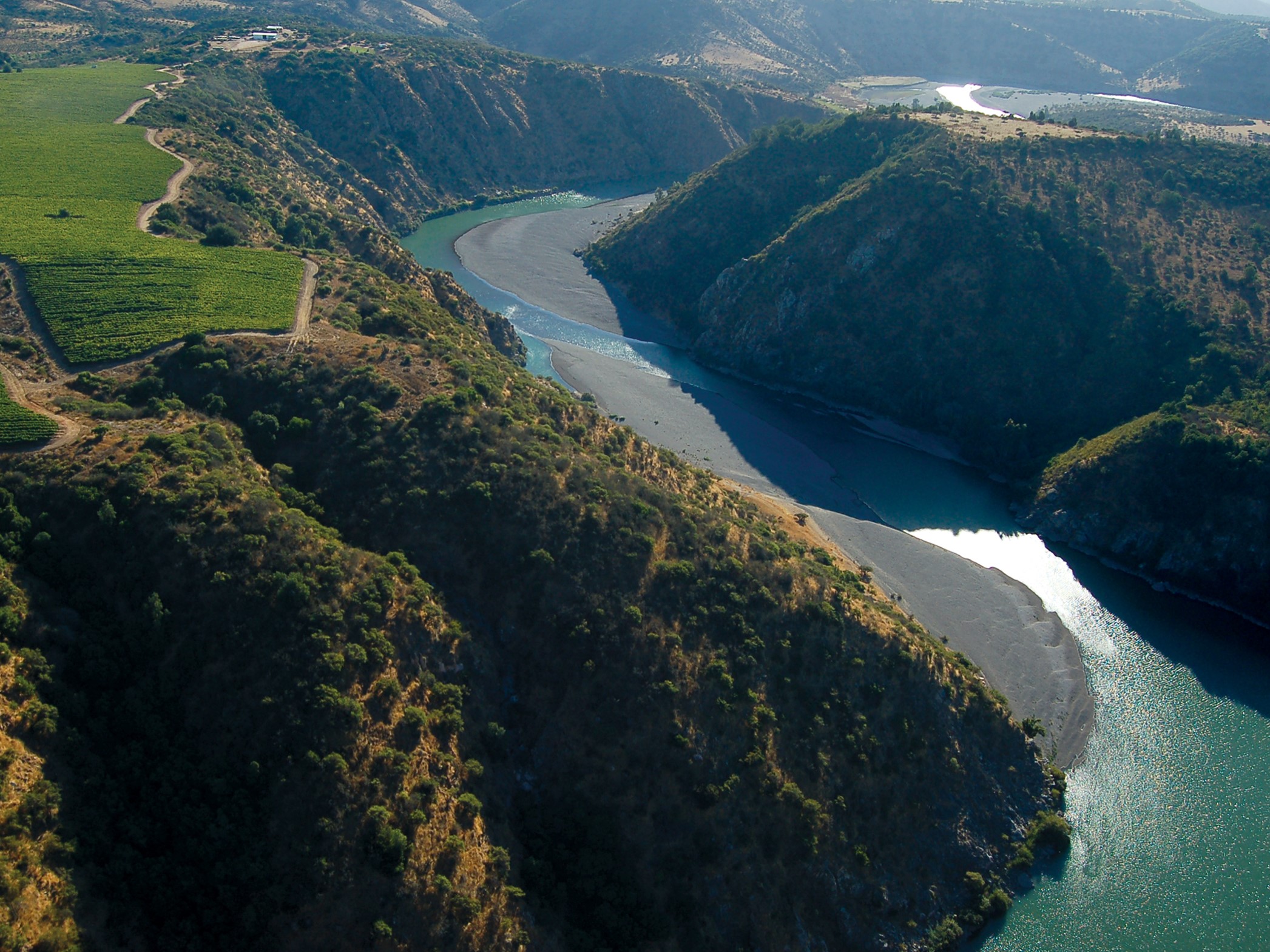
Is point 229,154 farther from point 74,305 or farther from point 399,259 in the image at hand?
point 74,305

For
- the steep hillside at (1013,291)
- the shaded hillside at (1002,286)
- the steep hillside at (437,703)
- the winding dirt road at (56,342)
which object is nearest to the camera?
the steep hillside at (437,703)

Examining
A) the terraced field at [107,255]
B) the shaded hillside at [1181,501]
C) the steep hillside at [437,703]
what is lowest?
the steep hillside at [437,703]

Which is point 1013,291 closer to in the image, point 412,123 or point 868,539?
point 868,539

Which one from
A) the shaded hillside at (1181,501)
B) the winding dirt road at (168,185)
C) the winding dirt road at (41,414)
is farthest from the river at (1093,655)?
the winding dirt road at (41,414)

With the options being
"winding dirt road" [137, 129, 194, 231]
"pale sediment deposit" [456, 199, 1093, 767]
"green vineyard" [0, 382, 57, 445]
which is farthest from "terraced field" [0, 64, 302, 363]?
"pale sediment deposit" [456, 199, 1093, 767]

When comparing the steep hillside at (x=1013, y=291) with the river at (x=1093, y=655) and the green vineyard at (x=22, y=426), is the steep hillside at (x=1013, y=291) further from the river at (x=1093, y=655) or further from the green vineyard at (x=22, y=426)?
the green vineyard at (x=22, y=426)

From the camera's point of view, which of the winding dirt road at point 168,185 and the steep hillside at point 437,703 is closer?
the steep hillside at point 437,703

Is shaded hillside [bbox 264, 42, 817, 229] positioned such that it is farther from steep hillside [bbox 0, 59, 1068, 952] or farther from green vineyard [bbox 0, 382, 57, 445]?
steep hillside [bbox 0, 59, 1068, 952]
